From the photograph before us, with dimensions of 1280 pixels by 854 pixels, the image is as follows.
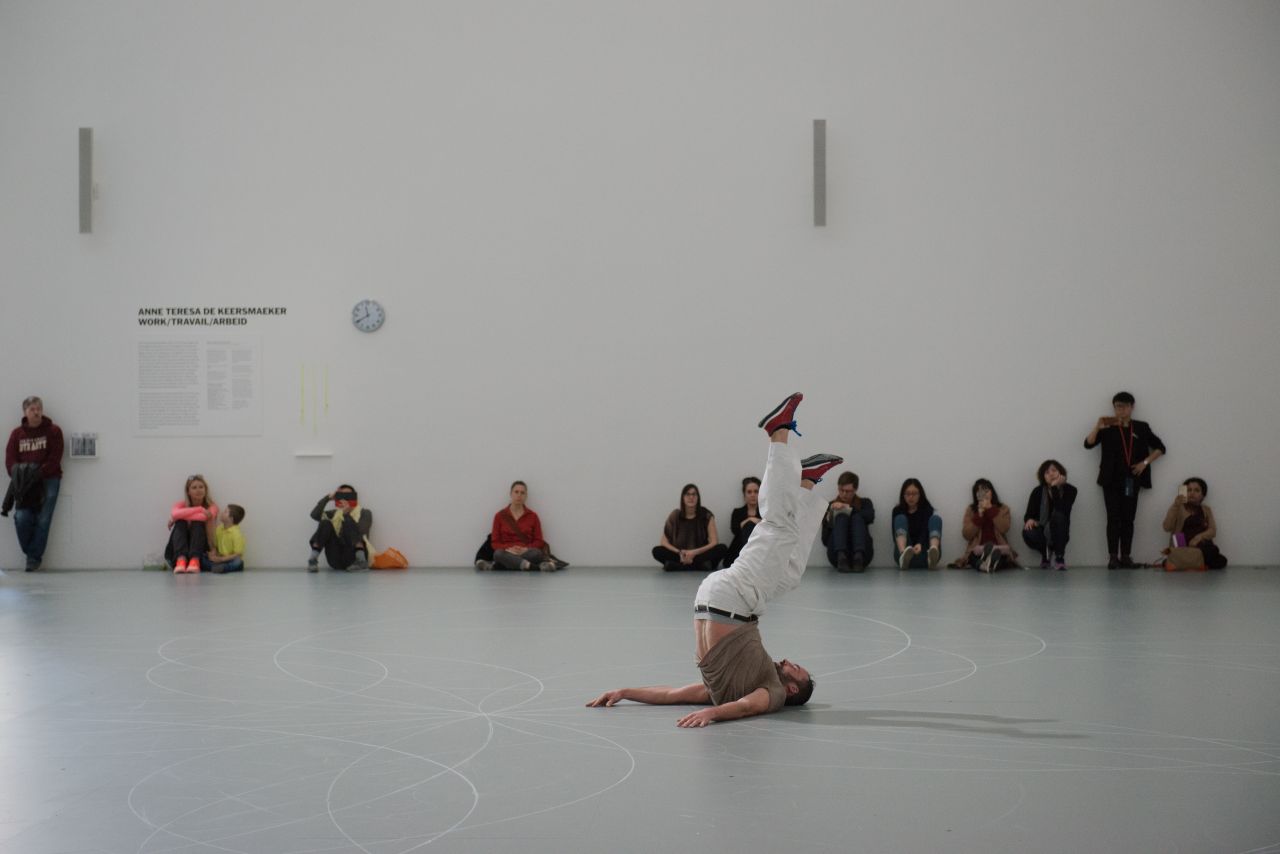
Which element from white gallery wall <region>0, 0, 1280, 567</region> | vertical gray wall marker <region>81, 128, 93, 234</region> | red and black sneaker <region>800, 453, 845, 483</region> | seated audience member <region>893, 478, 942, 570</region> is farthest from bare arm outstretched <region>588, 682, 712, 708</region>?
vertical gray wall marker <region>81, 128, 93, 234</region>

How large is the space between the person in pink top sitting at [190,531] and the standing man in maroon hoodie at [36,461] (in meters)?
1.23

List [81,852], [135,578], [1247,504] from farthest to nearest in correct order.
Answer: [1247,504] → [135,578] → [81,852]

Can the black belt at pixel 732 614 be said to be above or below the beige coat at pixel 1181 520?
above

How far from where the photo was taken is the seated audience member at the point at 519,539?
1212cm

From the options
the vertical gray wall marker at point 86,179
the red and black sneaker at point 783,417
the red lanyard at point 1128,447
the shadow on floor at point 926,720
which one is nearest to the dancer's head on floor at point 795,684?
the shadow on floor at point 926,720

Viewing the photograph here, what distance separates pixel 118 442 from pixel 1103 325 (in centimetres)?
1030

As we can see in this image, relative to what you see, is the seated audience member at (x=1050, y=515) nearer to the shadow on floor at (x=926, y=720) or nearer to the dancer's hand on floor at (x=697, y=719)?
the shadow on floor at (x=926, y=720)

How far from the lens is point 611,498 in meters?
12.6

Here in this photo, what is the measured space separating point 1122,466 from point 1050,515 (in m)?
0.87

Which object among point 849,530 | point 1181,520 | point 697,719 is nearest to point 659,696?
point 697,719

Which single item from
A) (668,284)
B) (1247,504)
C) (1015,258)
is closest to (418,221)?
(668,284)

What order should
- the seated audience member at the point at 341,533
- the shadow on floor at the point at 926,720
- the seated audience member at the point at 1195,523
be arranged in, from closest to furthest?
1. the shadow on floor at the point at 926,720
2. the seated audience member at the point at 1195,523
3. the seated audience member at the point at 341,533

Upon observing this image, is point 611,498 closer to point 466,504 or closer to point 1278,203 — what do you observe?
point 466,504

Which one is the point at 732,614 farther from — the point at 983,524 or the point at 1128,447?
the point at 1128,447
